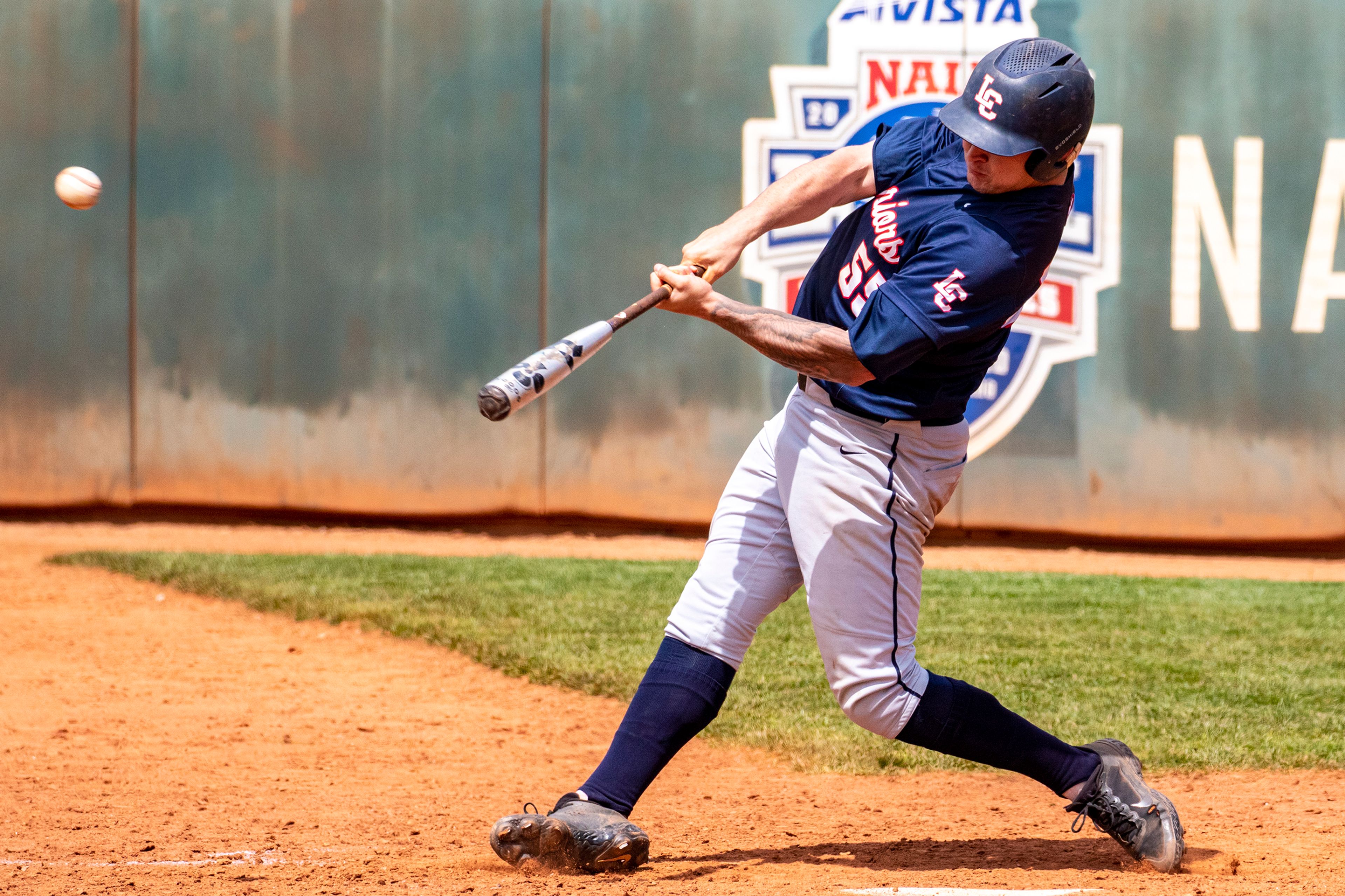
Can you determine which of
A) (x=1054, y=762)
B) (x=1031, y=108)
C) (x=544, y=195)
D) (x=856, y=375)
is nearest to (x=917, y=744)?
(x=1054, y=762)

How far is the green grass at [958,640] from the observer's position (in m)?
4.25

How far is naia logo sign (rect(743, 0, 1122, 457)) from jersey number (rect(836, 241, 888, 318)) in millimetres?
5643

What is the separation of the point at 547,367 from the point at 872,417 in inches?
26.4

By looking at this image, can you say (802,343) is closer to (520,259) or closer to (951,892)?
(951,892)

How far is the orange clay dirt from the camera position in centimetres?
285

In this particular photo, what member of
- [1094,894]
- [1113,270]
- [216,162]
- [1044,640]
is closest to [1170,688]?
[1044,640]

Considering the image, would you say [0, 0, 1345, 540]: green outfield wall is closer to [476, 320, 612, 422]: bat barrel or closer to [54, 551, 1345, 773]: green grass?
[54, 551, 1345, 773]: green grass

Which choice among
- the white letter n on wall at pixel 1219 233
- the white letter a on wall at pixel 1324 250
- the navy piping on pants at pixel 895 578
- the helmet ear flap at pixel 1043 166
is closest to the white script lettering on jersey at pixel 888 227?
the helmet ear flap at pixel 1043 166

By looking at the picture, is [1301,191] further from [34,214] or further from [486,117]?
[34,214]

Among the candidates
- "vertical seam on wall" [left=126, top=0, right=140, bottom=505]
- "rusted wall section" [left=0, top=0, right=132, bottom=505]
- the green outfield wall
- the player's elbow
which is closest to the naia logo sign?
the green outfield wall

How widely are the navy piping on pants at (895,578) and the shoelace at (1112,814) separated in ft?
1.56

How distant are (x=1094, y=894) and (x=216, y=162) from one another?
7.73m

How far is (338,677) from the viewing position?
200 inches

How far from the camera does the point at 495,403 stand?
2.55 m
